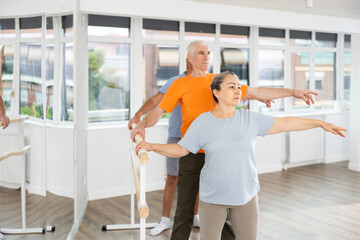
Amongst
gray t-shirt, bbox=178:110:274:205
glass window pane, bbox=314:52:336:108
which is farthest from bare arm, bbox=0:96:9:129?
glass window pane, bbox=314:52:336:108

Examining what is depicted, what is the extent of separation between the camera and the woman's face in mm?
2320

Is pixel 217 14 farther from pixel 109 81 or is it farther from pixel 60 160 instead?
pixel 60 160

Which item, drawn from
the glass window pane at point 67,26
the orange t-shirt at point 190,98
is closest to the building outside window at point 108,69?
the glass window pane at point 67,26

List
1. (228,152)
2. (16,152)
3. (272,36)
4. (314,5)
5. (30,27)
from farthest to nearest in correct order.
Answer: (272,36), (314,5), (228,152), (30,27), (16,152)

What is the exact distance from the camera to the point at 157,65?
5.70 metres

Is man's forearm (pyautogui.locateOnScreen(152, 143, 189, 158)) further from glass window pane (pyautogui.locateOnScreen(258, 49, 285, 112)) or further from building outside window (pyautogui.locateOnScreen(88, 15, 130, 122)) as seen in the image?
glass window pane (pyautogui.locateOnScreen(258, 49, 285, 112))

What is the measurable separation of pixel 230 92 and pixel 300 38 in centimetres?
535

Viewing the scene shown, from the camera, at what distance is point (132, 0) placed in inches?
190

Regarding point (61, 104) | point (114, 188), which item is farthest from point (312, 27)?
point (61, 104)

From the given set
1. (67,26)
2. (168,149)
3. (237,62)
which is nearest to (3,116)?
(168,149)

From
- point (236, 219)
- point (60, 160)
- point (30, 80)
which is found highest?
point (30, 80)

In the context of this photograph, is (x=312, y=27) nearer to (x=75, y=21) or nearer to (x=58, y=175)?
(x=75, y=21)

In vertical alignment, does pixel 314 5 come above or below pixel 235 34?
above

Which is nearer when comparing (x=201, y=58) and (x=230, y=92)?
(x=230, y=92)
